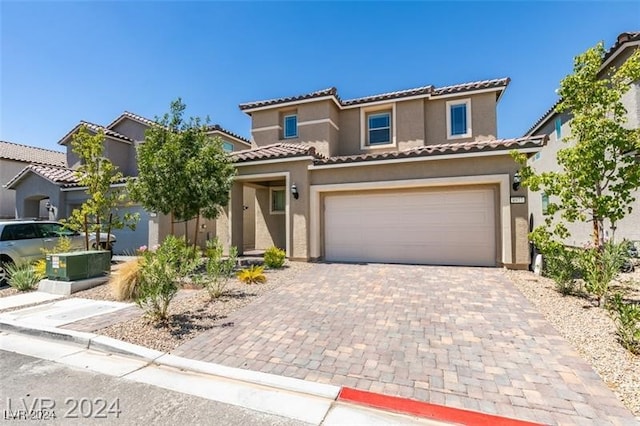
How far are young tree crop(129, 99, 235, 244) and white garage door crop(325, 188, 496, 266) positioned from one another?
4.79 meters

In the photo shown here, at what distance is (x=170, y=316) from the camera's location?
6.44 m

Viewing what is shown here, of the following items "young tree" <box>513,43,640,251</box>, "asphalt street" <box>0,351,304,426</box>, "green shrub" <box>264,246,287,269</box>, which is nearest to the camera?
"asphalt street" <box>0,351,304,426</box>

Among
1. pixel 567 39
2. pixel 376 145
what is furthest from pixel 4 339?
pixel 567 39

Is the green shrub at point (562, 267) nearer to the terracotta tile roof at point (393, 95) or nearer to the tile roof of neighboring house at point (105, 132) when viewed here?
the terracotta tile roof at point (393, 95)

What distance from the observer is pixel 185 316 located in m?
6.47

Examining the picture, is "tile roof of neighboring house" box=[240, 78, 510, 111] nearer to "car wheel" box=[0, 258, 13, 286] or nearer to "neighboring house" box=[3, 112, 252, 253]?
"neighboring house" box=[3, 112, 252, 253]

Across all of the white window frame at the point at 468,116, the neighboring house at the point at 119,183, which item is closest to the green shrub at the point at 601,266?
the white window frame at the point at 468,116

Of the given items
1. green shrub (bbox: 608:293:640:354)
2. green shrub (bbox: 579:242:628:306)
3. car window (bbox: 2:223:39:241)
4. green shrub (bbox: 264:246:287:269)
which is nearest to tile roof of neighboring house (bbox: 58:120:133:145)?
car window (bbox: 2:223:39:241)

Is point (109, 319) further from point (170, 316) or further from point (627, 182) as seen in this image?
point (627, 182)

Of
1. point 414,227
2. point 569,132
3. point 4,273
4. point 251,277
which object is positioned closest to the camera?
point 251,277

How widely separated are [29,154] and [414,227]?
3121cm

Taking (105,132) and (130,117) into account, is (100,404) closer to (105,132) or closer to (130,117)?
(105,132)

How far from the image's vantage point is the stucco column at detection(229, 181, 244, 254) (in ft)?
46.0

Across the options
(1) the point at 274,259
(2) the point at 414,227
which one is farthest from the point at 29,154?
(2) the point at 414,227
